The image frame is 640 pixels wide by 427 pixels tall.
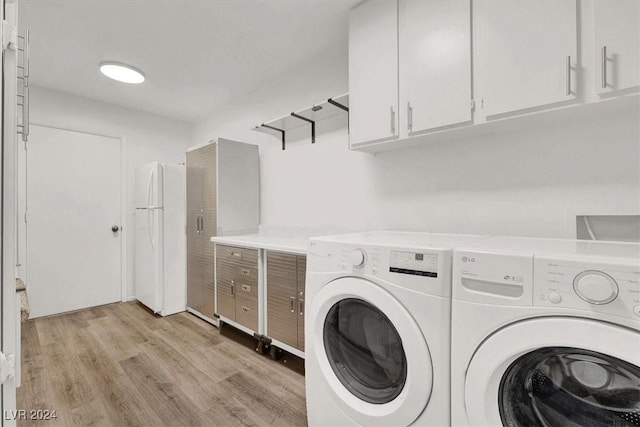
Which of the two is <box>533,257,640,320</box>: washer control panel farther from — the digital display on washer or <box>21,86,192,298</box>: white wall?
<box>21,86,192,298</box>: white wall

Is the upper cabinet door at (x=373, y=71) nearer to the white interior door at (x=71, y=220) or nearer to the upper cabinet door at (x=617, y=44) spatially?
the upper cabinet door at (x=617, y=44)

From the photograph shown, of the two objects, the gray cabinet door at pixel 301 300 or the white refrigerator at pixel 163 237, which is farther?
the white refrigerator at pixel 163 237

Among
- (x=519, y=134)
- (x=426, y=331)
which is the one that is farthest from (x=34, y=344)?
(x=519, y=134)

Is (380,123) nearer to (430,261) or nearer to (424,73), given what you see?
(424,73)

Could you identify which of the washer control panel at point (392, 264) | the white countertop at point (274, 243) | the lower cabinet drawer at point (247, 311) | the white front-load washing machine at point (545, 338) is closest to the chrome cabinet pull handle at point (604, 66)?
the white front-load washing machine at point (545, 338)

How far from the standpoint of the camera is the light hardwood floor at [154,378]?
1.56 meters

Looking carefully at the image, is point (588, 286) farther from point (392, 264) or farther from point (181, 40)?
point (181, 40)

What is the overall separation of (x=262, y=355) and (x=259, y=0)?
2.42 m

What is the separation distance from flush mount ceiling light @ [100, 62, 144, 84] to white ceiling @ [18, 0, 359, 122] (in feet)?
0.21

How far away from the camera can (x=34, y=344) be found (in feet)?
7.88

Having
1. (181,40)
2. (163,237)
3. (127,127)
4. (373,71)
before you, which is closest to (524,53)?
(373,71)

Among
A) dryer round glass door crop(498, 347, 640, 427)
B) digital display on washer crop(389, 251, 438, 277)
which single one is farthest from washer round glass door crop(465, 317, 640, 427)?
digital display on washer crop(389, 251, 438, 277)

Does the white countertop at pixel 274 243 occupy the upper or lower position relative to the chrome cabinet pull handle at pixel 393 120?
lower

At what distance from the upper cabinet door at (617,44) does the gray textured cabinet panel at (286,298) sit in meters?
1.62
